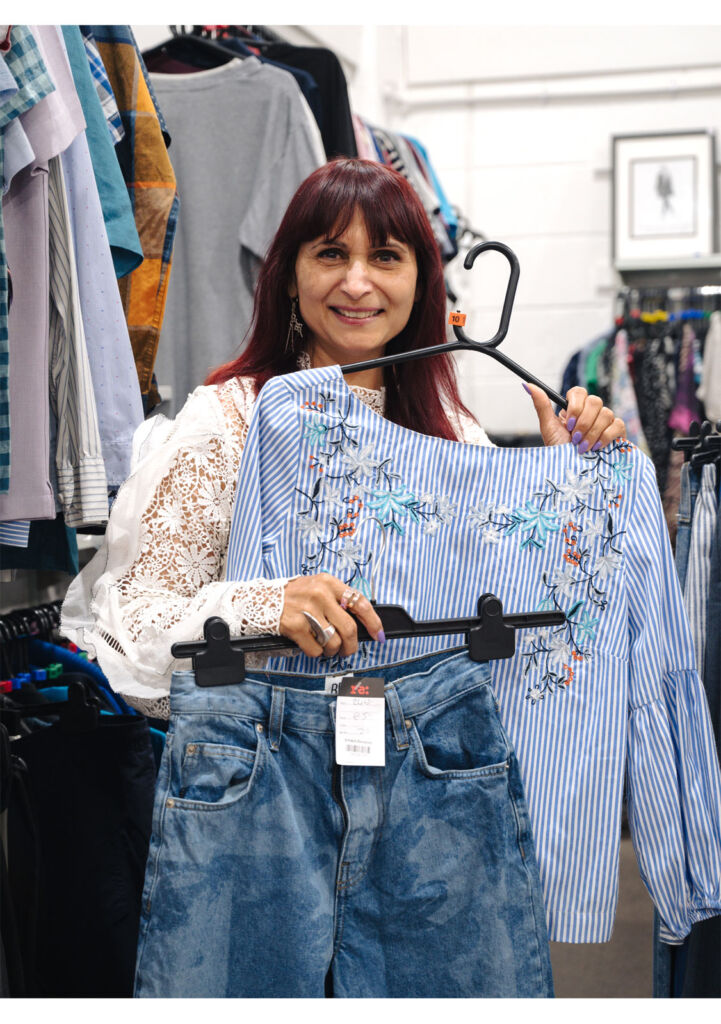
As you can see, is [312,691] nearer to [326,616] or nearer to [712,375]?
[326,616]

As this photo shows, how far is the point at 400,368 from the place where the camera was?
1.40 meters

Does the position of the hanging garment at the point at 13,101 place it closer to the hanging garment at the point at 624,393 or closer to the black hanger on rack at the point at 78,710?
the black hanger on rack at the point at 78,710

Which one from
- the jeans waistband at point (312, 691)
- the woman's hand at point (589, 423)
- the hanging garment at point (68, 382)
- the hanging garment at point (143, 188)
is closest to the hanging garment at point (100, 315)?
the hanging garment at point (68, 382)

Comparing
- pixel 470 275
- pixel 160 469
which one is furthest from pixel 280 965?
pixel 470 275

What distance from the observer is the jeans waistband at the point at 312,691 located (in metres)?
1.01

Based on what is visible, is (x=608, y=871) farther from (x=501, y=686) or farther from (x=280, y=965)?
(x=280, y=965)

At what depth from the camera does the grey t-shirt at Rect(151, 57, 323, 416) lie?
2.29 meters

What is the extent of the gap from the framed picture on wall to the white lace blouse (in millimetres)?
3368

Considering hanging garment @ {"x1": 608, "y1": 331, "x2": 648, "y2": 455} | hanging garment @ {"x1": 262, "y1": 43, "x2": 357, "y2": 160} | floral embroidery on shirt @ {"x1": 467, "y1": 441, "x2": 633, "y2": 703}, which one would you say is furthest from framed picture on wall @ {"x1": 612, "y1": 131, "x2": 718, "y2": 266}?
floral embroidery on shirt @ {"x1": 467, "y1": 441, "x2": 633, "y2": 703}

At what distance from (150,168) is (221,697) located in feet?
3.87

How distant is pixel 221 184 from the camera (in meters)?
2.33

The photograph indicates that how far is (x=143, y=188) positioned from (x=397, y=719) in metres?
1.22

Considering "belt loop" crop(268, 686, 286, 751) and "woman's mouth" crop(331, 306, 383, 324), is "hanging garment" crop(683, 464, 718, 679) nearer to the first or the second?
"woman's mouth" crop(331, 306, 383, 324)

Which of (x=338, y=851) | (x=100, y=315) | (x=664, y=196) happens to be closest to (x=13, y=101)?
(x=100, y=315)
